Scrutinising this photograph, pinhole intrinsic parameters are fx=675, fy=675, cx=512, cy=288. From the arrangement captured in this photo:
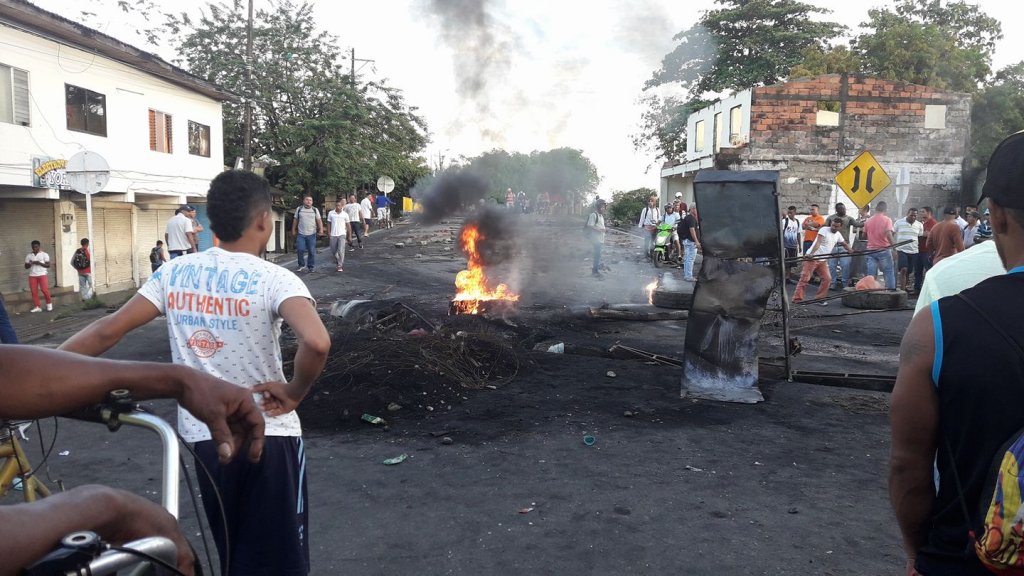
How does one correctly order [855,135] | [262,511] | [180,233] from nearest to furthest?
[262,511] → [180,233] → [855,135]

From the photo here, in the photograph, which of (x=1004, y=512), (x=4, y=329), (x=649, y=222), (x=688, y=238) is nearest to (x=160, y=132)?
(x=649, y=222)

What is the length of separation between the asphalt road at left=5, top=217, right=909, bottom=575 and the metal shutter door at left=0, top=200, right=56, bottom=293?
1107 cm

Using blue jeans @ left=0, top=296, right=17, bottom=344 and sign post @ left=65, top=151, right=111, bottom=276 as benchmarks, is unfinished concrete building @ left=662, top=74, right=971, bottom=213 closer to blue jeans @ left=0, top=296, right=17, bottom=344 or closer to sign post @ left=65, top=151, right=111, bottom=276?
sign post @ left=65, top=151, right=111, bottom=276

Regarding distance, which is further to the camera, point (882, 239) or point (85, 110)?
point (85, 110)

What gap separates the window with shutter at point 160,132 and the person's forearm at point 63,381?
23.1 meters

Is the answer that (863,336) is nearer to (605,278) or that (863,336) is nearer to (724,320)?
(724,320)

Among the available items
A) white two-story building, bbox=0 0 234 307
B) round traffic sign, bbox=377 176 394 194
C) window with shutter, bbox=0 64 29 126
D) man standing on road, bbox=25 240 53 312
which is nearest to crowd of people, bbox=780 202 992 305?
man standing on road, bbox=25 240 53 312

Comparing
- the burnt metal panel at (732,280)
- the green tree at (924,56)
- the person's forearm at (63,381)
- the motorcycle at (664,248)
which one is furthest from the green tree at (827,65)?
the person's forearm at (63,381)

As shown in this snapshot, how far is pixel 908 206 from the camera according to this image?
22516mm

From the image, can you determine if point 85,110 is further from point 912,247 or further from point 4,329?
point 912,247

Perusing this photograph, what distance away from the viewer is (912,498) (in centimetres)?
187

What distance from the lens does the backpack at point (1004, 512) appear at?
1446mm

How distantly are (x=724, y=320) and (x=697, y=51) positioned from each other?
30275 mm

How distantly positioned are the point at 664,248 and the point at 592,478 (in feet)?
53.5
